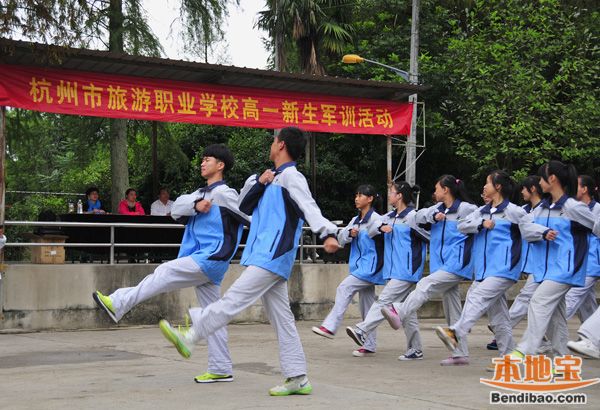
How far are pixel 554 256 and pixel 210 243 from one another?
2956mm

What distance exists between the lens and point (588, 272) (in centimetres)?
1030

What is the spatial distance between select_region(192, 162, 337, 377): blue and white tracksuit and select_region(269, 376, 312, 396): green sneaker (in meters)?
0.05

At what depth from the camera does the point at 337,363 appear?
30.0ft

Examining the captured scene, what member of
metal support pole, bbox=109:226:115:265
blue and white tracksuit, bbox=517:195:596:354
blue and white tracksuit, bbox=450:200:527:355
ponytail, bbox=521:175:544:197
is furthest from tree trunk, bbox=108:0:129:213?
blue and white tracksuit, bbox=517:195:596:354

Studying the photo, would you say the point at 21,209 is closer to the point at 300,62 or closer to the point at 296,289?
the point at 300,62

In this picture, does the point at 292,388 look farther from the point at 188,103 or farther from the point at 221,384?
the point at 188,103

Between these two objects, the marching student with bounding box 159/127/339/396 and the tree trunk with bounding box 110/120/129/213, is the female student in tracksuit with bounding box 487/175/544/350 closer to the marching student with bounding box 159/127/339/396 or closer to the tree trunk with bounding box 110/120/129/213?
the marching student with bounding box 159/127/339/396

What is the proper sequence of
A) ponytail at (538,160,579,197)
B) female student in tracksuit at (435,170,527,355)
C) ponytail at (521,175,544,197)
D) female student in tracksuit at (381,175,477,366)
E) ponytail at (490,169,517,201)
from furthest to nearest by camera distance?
ponytail at (521,175,544,197) → female student in tracksuit at (381,175,477,366) → ponytail at (490,169,517,201) → female student in tracksuit at (435,170,527,355) → ponytail at (538,160,579,197)

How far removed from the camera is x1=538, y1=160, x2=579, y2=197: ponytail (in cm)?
808

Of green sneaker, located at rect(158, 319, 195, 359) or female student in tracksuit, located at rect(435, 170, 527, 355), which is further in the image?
female student in tracksuit, located at rect(435, 170, 527, 355)

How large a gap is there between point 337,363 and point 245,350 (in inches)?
59.2

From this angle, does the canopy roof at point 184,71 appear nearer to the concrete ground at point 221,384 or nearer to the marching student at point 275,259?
the concrete ground at point 221,384
